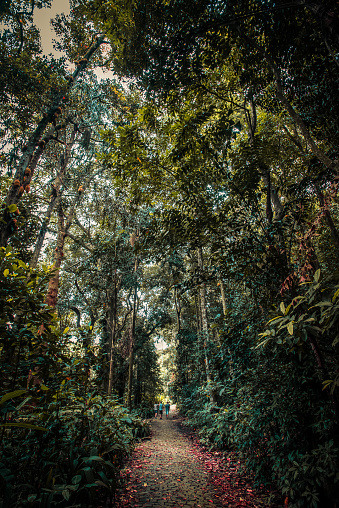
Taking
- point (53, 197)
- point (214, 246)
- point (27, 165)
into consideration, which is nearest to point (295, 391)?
point (214, 246)

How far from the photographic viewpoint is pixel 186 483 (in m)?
4.27

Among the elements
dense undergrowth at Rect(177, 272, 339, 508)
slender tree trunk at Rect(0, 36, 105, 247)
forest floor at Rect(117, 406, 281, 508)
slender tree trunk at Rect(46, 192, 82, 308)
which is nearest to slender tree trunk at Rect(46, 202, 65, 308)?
slender tree trunk at Rect(46, 192, 82, 308)

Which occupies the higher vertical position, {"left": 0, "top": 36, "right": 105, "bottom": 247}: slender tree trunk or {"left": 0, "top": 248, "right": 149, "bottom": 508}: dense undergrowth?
{"left": 0, "top": 36, "right": 105, "bottom": 247}: slender tree trunk

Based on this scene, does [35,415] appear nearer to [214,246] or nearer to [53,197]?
[214,246]

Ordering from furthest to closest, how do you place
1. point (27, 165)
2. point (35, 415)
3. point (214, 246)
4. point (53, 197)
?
point (53, 197)
point (27, 165)
point (214, 246)
point (35, 415)

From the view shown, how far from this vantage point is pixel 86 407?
3434 mm

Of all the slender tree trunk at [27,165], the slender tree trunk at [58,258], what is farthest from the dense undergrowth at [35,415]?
the slender tree trunk at [58,258]

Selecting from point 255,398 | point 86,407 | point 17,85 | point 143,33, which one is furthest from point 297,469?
point 17,85

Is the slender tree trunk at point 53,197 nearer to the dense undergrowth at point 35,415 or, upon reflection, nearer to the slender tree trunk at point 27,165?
the slender tree trunk at point 27,165

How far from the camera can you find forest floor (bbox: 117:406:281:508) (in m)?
3.47

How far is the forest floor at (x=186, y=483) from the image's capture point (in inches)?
136

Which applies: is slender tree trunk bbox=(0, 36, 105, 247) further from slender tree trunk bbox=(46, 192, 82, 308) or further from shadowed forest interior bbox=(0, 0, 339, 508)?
slender tree trunk bbox=(46, 192, 82, 308)

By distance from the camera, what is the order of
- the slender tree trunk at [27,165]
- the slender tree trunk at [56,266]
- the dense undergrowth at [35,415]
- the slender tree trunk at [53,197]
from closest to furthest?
the dense undergrowth at [35,415] < the slender tree trunk at [27,165] < the slender tree trunk at [56,266] < the slender tree trunk at [53,197]

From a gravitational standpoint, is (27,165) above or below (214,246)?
above
